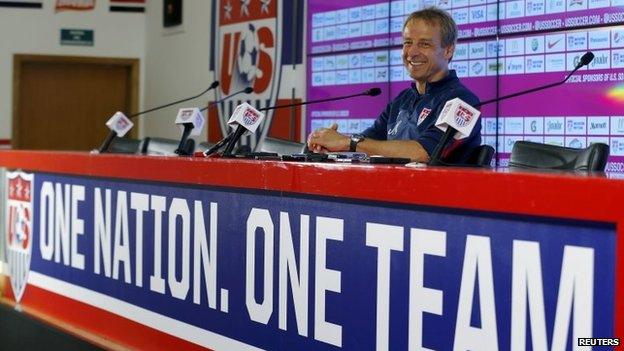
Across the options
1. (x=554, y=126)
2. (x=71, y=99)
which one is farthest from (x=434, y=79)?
(x=71, y=99)

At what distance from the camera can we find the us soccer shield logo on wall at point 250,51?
24.7ft

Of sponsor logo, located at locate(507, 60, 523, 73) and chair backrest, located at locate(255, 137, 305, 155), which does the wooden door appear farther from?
chair backrest, located at locate(255, 137, 305, 155)

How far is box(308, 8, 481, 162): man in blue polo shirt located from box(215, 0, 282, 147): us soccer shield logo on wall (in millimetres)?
3912

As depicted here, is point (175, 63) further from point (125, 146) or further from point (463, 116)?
point (463, 116)

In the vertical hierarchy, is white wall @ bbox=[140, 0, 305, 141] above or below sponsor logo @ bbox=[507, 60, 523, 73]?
above

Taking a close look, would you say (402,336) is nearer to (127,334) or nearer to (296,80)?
(127,334)

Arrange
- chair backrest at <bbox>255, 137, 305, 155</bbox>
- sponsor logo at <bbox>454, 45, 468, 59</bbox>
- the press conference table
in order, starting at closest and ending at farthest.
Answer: the press conference table
chair backrest at <bbox>255, 137, 305, 155</bbox>
sponsor logo at <bbox>454, 45, 468, 59</bbox>

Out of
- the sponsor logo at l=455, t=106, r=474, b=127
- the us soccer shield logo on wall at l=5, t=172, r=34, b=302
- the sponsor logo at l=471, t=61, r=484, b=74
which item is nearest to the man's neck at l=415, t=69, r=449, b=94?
the sponsor logo at l=455, t=106, r=474, b=127

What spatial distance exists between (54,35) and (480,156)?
700 centimetres

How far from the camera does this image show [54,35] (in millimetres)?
9516

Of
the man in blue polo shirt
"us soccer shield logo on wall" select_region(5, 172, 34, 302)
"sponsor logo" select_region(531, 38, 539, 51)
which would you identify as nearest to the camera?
the man in blue polo shirt

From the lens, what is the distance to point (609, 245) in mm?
1863

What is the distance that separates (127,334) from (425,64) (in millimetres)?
1294

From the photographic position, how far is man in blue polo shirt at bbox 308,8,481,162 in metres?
3.38
